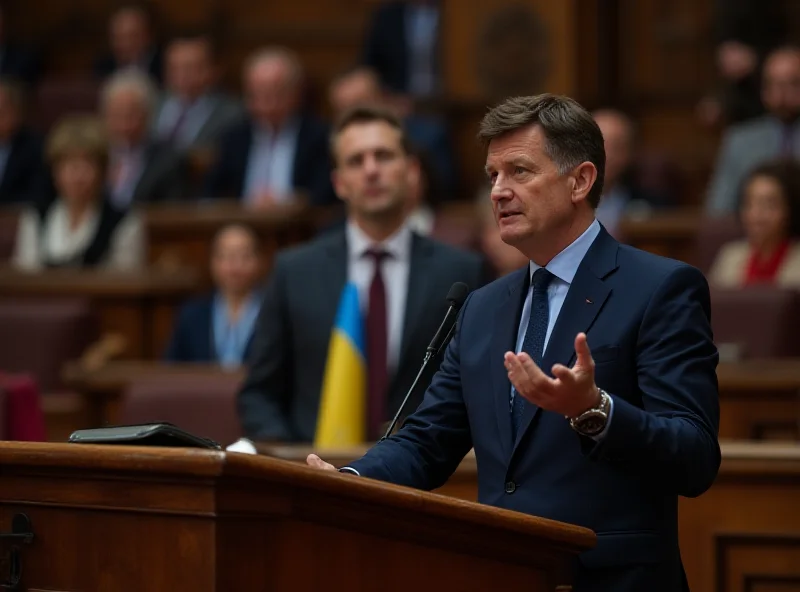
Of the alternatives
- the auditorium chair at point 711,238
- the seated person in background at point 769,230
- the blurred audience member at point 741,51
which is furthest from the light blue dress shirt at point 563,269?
the blurred audience member at point 741,51

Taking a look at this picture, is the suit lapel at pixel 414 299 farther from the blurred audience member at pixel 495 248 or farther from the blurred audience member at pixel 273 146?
the blurred audience member at pixel 273 146

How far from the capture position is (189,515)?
1.90 metres

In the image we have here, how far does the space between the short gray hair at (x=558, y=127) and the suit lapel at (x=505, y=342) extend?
0.21 metres

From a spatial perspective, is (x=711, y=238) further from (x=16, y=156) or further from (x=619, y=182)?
(x=16, y=156)

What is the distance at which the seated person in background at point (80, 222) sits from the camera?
6.98 meters

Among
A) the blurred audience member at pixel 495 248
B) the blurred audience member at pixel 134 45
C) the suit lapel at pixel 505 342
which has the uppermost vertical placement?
the blurred audience member at pixel 134 45

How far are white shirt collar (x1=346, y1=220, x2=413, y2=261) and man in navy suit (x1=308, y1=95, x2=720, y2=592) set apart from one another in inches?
59.2

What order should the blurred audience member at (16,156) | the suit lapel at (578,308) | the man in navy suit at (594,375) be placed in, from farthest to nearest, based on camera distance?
the blurred audience member at (16,156) < the suit lapel at (578,308) < the man in navy suit at (594,375)

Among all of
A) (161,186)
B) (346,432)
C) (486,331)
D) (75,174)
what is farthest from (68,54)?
(486,331)

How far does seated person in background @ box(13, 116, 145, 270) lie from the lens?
6984 millimetres

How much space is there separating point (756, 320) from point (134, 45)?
5.65 meters

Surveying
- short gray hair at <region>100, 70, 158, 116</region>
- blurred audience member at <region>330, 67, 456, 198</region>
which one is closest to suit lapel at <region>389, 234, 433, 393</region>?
blurred audience member at <region>330, 67, 456, 198</region>

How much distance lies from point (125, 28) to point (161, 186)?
2.20m

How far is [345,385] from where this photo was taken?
390 centimetres
